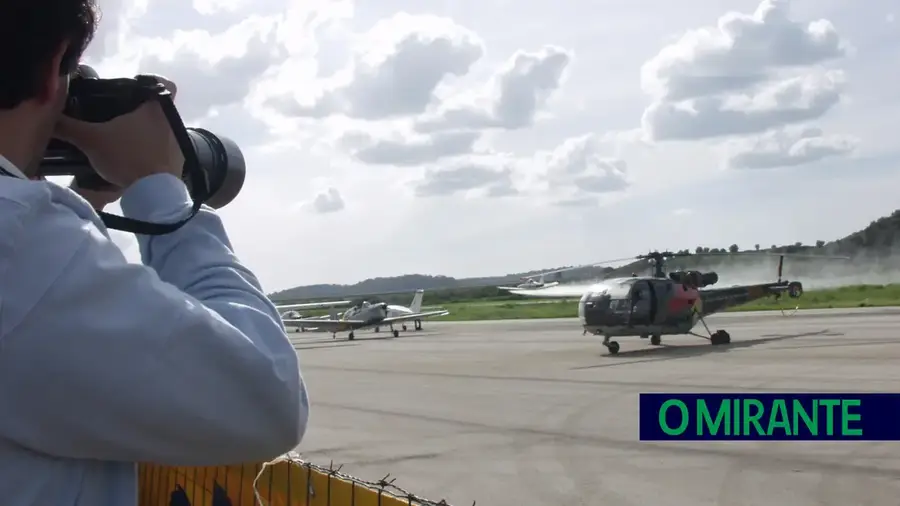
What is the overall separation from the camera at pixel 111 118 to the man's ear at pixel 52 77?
0.09 metres

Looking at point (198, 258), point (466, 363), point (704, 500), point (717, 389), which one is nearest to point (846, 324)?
point (466, 363)

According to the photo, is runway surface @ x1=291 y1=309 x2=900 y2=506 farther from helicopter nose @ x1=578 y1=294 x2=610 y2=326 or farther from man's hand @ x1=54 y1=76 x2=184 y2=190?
man's hand @ x1=54 y1=76 x2=184 y2=190

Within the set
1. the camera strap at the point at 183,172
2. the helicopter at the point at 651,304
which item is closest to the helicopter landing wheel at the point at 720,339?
the helicopter at the point at 651,304

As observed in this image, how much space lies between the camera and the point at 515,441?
9375mm

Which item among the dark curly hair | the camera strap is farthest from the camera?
the dark curly hair

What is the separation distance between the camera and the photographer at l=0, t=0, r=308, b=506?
3.23 feet

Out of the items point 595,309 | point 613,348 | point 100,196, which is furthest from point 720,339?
point 100,196

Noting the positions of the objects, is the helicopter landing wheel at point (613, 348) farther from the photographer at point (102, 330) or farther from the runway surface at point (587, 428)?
the photographer at point (102, 330)

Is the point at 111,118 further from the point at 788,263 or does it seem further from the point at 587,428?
the point at 788,263

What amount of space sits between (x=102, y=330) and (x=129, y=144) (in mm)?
379

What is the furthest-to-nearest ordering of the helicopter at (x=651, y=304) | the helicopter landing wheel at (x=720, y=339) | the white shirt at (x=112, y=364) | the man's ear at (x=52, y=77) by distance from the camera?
the helicopter landing wheel at (x=720, y=339)
the helicopter at (x=651, y=304)
the man's ear at (x=52, y=77)
the white shirt at (x=112, y=364)

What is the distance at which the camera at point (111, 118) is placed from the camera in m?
1.24

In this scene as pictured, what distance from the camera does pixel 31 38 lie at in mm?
1074

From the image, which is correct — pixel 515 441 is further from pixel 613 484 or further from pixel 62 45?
pixel 62 45
